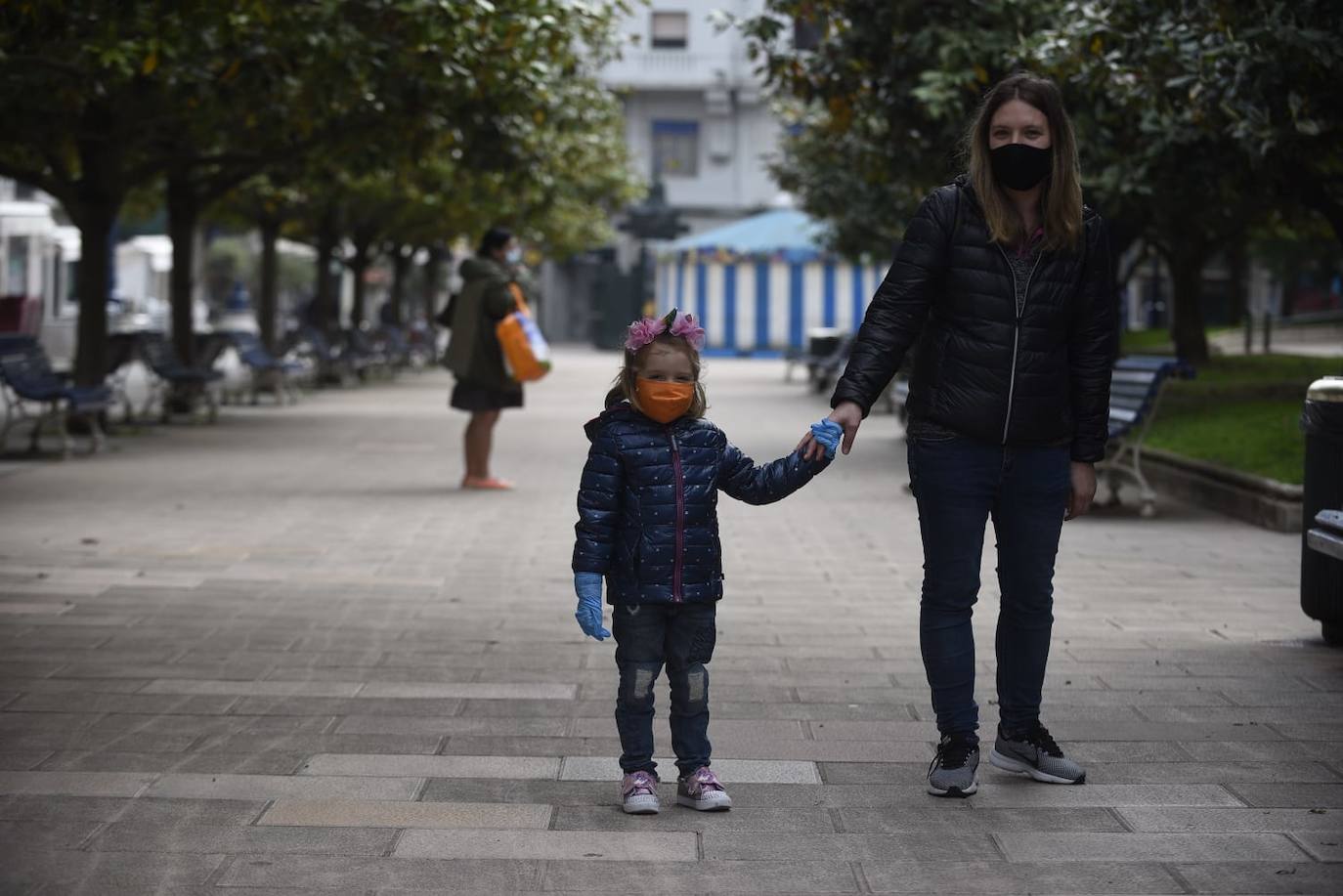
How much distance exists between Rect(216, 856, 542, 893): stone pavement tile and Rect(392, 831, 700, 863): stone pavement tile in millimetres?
71

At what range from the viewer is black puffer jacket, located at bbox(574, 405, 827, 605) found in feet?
15.8

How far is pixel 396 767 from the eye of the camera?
536cm

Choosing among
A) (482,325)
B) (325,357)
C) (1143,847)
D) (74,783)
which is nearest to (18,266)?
(325,357)

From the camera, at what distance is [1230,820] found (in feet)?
15.8

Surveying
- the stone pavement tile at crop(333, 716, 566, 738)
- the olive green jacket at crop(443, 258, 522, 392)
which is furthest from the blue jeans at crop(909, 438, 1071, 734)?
the olive green jacket at crop(443, 258, 522, 392)

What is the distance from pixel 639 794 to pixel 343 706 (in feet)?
5.36

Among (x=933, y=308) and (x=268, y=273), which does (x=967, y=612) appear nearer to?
(x=933, y=308)

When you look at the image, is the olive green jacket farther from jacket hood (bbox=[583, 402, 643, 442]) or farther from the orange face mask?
the orange face mask

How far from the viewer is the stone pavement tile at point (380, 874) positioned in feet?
13.9

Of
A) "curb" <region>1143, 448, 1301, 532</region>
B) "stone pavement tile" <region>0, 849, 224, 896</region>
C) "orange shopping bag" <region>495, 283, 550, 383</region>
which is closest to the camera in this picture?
"stone pavement tile" <region>0, 849, 224, 896</region>

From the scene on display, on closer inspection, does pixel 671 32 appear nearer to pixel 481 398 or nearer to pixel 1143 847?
pixel 481 398

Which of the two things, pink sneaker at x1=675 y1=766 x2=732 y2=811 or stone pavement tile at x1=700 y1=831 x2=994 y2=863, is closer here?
stone pavement tile at x1=700 y1=831 x2=994 y2=863

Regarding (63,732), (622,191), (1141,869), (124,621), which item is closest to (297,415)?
(622,191)

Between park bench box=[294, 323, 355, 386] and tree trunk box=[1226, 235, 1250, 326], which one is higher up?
tree trunk box=[1226, 235, 1250, 326]
